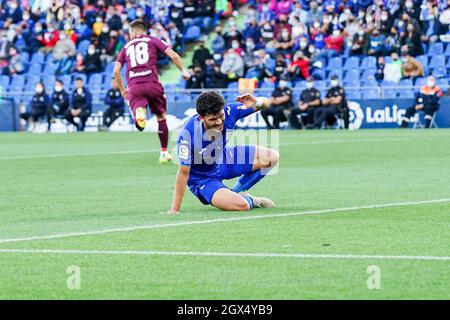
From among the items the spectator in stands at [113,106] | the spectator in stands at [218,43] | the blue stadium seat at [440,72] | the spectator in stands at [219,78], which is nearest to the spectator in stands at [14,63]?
the spectator in stands at [113,106]

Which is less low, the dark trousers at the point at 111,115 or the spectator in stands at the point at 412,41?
the spectator in stands at the point at 412,41

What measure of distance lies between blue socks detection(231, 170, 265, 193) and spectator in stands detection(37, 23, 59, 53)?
30071 mm

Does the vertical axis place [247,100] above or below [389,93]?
above

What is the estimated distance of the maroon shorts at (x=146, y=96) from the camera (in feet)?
62.1

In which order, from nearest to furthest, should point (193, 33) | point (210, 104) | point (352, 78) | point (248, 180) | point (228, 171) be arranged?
point (210, 104) → point (228, 171) → point (248, 180) → point (352, 78) → point (193, 33)

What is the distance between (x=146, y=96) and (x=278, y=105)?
13.8m

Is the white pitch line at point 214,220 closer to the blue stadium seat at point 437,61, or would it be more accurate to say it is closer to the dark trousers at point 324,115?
the dark trousers at point 324,115

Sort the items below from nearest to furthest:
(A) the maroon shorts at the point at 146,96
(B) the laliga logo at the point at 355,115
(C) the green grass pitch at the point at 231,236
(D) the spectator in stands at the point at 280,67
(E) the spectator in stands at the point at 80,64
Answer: (C) the green grass pitch at the point at 231,236 → (A) the maroon shorts at the point at 146,96 → (B) the laliga logo at the point at 355,115 → (D) the spectator in stands at the point at 280,67 → (E) the spectator in stands at the point at 80,64

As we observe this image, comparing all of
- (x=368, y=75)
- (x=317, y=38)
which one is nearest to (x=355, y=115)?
(x=368, y=75)

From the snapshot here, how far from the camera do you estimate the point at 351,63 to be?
3338cm

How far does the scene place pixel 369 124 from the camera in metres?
31.6

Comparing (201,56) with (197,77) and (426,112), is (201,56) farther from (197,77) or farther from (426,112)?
(426,112)

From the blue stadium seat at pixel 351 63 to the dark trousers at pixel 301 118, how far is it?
6.69ft
